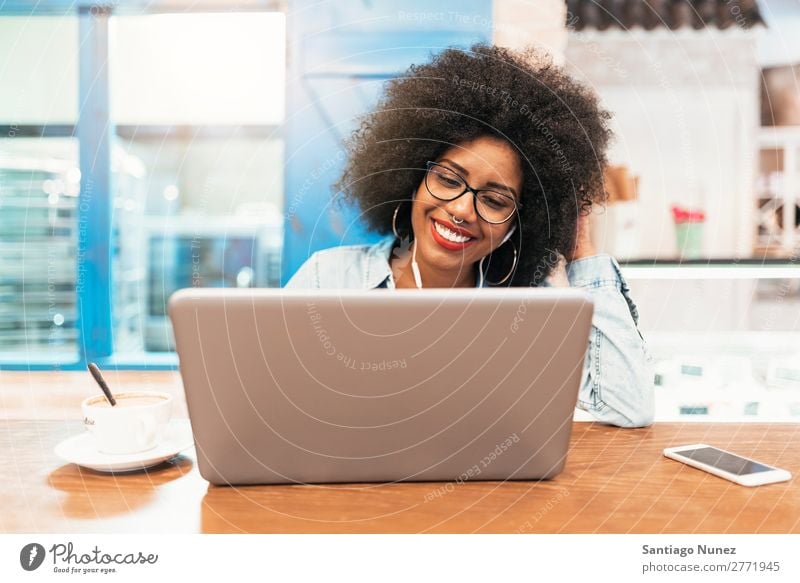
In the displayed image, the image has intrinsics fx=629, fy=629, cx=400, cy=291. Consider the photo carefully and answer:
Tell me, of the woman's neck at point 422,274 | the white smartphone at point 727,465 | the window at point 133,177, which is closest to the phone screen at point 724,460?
the white smartphone at point 727,465

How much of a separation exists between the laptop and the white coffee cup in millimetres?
71

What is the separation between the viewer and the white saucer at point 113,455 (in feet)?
1.70

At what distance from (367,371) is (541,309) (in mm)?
135

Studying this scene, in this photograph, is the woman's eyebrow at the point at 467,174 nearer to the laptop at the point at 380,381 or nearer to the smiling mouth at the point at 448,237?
the smiling mouth at the point at 448,237

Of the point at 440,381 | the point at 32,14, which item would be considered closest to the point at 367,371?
the point at 440,381

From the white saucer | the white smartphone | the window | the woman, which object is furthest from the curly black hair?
the white saucer

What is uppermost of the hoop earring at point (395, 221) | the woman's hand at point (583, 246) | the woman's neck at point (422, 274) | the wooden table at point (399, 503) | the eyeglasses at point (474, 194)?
Result: the eyeglasses at point (474, 194)

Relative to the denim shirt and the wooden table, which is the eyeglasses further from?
the wooden table

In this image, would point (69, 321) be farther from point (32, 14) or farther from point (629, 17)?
point (629, 17)

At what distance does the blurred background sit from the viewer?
3.86 feet

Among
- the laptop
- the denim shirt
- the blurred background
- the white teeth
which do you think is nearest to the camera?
the laptop

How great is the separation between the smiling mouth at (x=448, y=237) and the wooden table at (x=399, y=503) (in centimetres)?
52

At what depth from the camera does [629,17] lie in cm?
Answer: 122

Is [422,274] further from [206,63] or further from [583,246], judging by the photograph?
[206,63]
